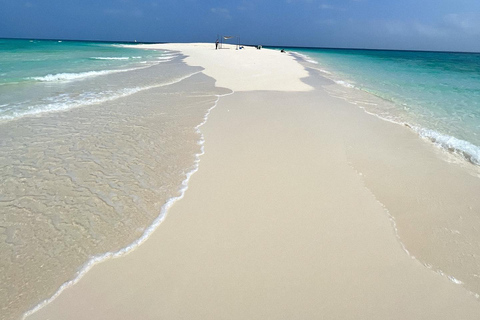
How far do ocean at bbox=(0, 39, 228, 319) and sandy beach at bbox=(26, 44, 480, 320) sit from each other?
0.28 m

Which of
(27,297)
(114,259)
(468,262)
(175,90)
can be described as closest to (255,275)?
(114,259)

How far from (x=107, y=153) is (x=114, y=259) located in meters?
2.86

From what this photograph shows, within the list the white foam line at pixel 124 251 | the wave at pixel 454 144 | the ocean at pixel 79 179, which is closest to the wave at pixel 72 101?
the ocean at pixel 79 179

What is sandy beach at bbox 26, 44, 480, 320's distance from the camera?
2236 mm

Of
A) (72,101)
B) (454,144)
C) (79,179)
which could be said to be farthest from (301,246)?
(72,101)

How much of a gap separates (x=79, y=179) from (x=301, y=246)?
355 centimetres

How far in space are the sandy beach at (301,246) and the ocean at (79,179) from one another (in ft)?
0.91

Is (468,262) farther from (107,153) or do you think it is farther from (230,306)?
(107,153)

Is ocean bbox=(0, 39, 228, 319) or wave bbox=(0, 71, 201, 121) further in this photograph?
wave bbox=(0, 71, 201, 121)

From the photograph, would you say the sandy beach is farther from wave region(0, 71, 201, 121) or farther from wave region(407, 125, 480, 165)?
wave region(0, 71, 201, 121)

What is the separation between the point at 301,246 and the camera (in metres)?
2.84

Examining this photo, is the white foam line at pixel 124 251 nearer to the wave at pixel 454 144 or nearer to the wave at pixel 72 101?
the wave at pixel 454 144

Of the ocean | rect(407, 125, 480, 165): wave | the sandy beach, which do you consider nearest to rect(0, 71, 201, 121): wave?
the ocean

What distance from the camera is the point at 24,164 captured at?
14.6ft
